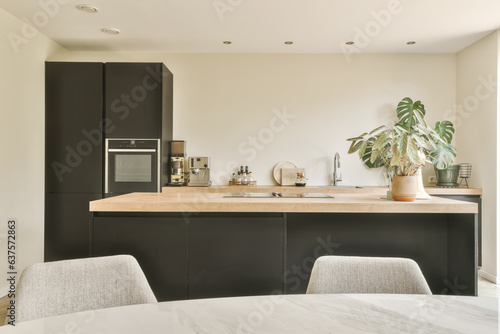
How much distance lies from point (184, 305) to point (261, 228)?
1258mm

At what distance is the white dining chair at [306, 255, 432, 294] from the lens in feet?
3.78

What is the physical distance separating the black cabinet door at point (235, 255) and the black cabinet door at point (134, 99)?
2.02 m

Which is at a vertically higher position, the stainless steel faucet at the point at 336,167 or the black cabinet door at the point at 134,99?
the black cabinet door at the point at 134,99

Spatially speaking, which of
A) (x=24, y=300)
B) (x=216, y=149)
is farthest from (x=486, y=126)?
(x=24, y=300)

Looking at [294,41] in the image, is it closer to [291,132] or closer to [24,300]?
[291,132]

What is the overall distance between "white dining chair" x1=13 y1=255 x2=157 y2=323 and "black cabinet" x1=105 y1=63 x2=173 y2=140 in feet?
9.35

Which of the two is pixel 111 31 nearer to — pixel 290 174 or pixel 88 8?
pixel 88 8

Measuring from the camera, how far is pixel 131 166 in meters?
3.84

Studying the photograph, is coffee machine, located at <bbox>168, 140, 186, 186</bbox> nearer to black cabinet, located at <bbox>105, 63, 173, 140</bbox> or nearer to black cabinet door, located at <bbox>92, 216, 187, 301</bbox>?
black cabinet, located at <bbox>105, 63, 173, 140</bbox>

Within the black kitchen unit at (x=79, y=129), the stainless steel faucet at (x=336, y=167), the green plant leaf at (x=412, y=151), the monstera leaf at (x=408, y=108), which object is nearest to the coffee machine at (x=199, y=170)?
the black kitchen unit at (x=79, y=129)

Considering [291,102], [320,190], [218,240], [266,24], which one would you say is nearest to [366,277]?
[218,240]

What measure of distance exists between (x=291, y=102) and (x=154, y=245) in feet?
9.69

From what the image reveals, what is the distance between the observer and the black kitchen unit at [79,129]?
3775mm

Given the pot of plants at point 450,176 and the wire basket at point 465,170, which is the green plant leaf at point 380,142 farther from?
the wire basket at point 465,170
